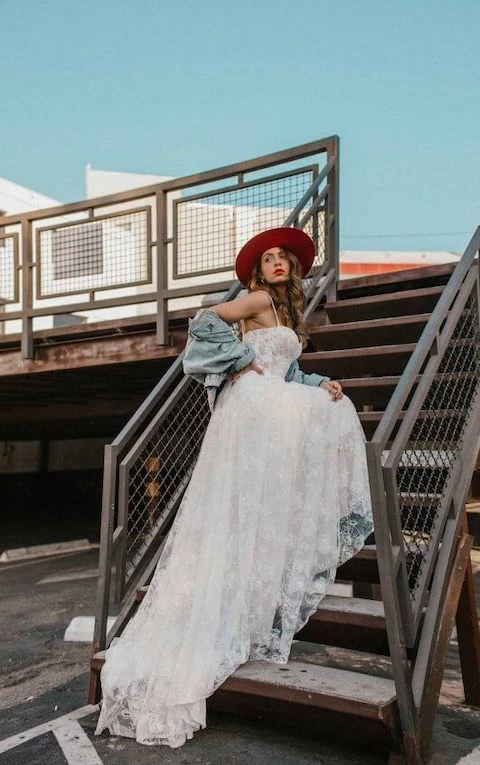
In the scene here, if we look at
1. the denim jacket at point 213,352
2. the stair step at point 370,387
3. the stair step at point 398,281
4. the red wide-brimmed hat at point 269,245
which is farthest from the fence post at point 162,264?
the denim jacket at point 213,352

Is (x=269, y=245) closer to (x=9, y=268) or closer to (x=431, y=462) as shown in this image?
(x=431, y=462)

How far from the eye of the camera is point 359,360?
5.50 m

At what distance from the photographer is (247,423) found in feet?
12.3

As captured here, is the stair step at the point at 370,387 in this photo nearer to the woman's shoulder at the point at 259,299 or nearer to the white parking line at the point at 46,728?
the woman's shoulder at the point at 259,299

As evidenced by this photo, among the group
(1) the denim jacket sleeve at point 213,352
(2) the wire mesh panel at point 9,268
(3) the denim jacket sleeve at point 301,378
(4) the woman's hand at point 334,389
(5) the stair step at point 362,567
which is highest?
(2) the wire mesh panel at point 9,268

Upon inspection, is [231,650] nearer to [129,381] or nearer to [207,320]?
[207,320]

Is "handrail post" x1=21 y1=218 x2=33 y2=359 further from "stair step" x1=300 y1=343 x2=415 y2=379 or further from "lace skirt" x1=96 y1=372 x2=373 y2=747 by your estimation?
"lace skirt" x1=96 y1=372 x2=373 y2=747

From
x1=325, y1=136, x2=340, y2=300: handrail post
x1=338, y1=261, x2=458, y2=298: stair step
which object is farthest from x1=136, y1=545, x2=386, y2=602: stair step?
x1=325, y1=136, x2=340, y2=300: handrail post

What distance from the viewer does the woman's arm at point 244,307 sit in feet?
13.1

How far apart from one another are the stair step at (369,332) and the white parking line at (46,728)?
331 cm

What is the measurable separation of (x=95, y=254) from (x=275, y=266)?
14.5ft

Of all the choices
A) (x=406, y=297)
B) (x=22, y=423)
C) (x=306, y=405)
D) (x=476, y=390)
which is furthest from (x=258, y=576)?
(x=22, y=423)

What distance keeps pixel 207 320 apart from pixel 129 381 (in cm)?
587

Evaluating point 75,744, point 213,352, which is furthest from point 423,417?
point 75,744
